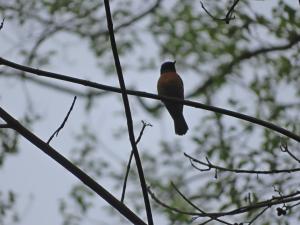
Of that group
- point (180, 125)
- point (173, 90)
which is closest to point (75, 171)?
point (180, 125)

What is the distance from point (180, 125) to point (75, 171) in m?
2.69

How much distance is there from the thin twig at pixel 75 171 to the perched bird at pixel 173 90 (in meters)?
2.60

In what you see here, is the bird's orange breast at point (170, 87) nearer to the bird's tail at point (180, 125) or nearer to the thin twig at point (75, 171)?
the bird's tail at point (180, 125)

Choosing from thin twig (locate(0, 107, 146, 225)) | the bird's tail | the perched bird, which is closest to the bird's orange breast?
the perched bird

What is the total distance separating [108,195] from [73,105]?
0.61 metres

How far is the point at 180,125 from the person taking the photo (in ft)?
16.7

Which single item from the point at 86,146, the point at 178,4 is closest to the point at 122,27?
the point at 178,4

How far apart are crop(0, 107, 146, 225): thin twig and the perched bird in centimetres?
260

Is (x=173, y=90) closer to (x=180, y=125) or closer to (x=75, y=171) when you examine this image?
(x=180, y=125)

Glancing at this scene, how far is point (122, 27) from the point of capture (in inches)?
401

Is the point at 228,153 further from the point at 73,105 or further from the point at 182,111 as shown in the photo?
the point at 73,105

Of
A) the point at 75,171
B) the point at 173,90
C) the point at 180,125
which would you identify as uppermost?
Answer: the point at 173,90

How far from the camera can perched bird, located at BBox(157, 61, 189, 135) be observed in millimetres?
5098

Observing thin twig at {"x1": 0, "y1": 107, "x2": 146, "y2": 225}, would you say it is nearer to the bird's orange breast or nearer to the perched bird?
the perched bird
